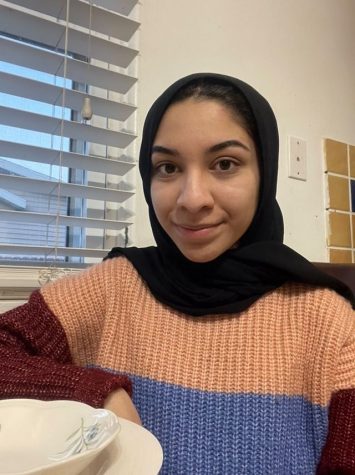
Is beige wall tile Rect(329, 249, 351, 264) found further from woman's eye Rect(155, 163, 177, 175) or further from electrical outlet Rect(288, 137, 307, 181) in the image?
woman's eye Rect(155, 163, 177, 175)

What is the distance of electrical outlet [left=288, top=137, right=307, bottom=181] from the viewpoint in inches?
50.6

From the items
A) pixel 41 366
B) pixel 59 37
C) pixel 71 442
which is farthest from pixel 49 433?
pixel 59 37

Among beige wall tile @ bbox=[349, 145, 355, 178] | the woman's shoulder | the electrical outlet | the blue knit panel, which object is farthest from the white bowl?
beige wall tile @ bbox=[349, 145, 355, 178]

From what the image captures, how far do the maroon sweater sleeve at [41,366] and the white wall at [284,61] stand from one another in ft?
1.27

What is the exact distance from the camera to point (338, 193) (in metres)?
1.38

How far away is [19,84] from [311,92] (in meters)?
0.88

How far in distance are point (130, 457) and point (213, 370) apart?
0.89 feet

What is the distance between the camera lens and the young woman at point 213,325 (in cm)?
60

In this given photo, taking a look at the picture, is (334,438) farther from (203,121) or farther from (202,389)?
(203,121)

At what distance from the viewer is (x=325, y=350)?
24.4 inches

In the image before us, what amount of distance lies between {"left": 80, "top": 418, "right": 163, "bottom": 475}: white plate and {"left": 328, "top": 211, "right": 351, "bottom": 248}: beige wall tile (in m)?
1.05

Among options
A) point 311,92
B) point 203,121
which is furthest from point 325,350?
point 311,92

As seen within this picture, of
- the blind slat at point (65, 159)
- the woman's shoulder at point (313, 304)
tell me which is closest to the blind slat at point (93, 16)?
the blind slat at point (65, 159)

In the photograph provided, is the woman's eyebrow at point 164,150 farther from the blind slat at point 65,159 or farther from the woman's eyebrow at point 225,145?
the blind slat at point 65,159
